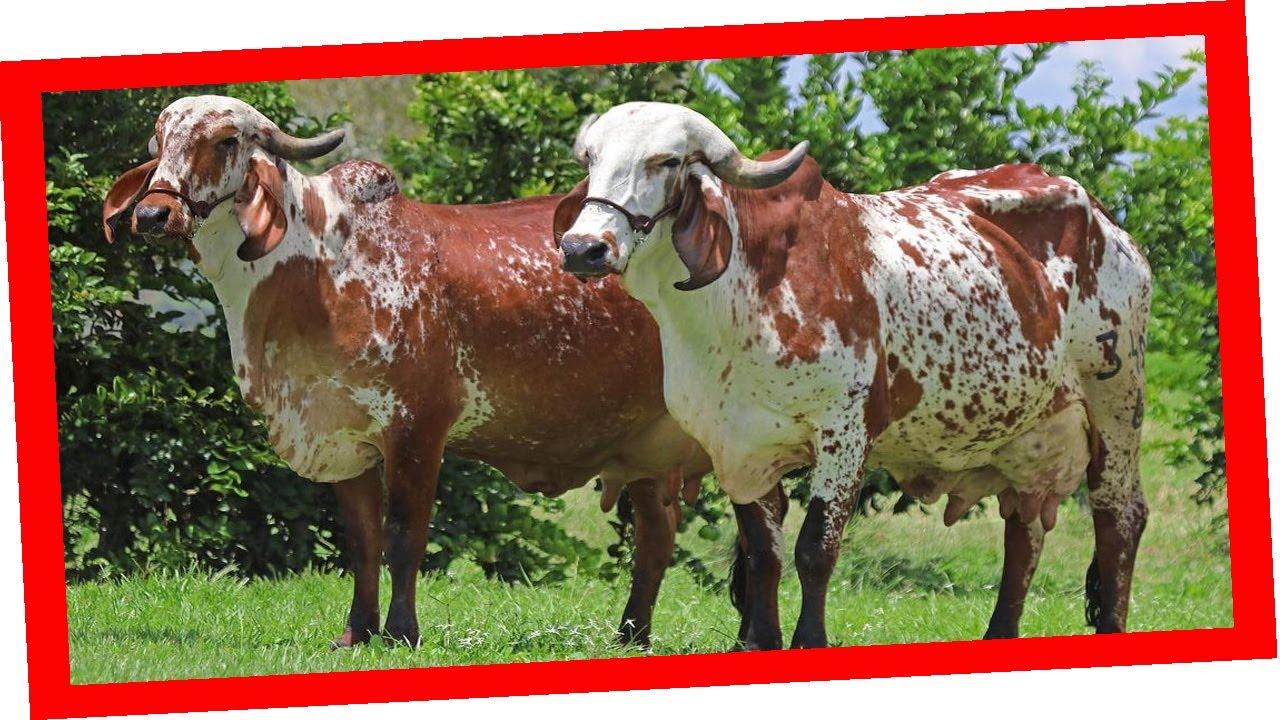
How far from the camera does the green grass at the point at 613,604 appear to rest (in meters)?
9.17

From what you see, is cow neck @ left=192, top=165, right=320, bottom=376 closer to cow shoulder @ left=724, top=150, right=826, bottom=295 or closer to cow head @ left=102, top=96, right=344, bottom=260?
cow head @ left=102, top=96, right=344, bottom=260

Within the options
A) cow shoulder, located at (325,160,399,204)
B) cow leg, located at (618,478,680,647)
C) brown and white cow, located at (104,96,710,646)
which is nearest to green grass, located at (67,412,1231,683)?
cow leg, located at (618,478,680,647)

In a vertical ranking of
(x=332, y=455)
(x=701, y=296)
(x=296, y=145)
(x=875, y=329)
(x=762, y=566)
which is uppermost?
(x=296, y=145)

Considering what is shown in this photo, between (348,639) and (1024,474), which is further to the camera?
(1024,474)

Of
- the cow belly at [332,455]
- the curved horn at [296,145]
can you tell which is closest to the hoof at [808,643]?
the cow belly at [332,455]

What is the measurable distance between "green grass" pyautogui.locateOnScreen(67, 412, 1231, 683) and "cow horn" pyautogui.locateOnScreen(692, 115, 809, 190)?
6.56 feet

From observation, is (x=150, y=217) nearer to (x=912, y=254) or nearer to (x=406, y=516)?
(x=406, y=516)

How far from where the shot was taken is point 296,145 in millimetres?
9227

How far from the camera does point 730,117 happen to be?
1149 cm

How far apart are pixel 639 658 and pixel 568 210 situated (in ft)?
5.58

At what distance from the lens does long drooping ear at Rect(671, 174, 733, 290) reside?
27.3 ft

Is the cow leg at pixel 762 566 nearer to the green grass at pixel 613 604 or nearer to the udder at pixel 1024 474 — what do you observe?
the green grass at pixel 613 604

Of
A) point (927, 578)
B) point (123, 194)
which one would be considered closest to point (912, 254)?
point (123, 194)

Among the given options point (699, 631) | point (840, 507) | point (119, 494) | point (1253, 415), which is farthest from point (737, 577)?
point (119, 494)
